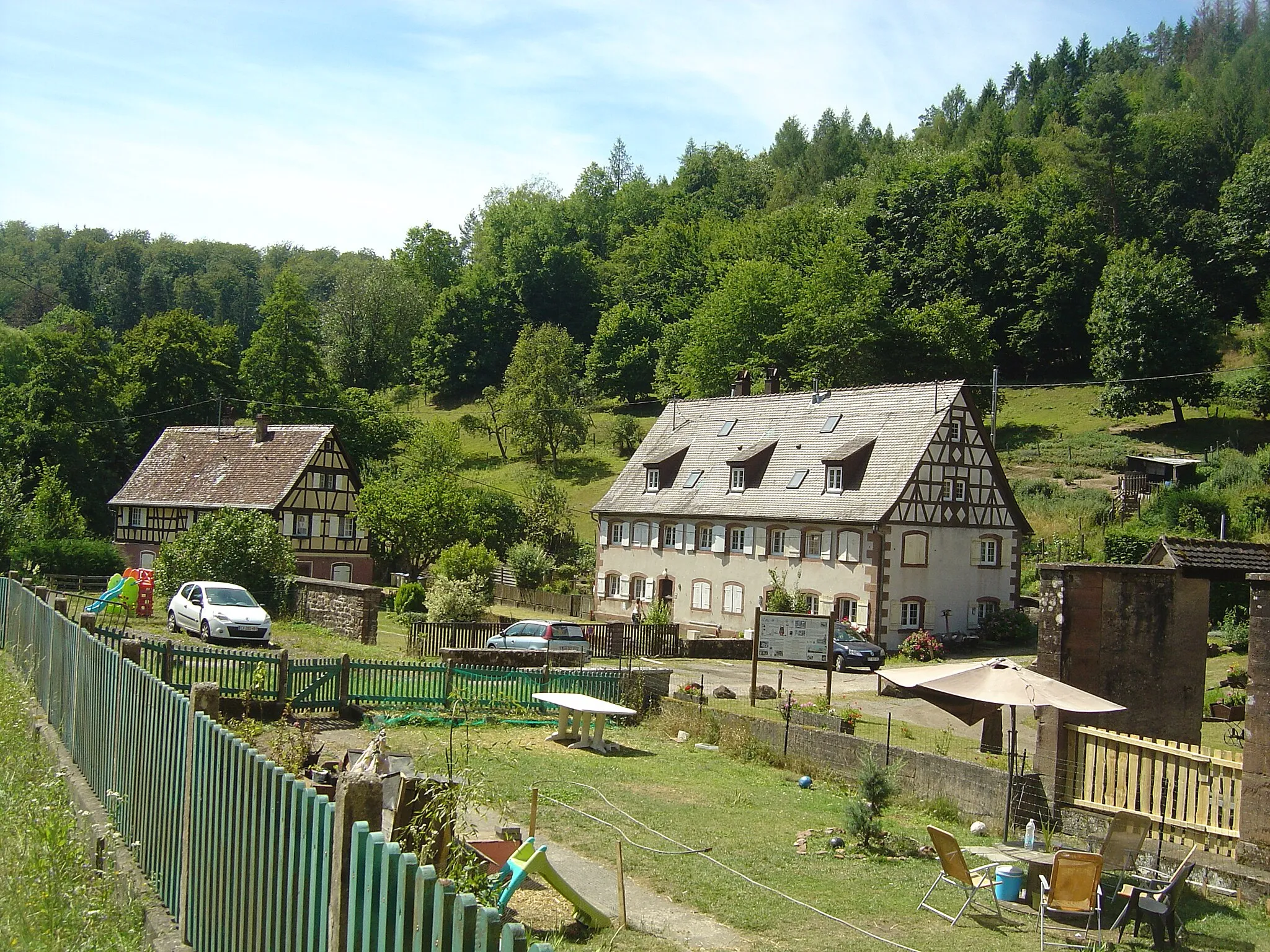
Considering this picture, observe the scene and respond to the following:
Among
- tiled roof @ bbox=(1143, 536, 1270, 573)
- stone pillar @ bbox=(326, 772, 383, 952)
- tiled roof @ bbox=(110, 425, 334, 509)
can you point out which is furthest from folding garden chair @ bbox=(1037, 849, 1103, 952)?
tiled roof @ bbox=(110, 425, 334, 509)

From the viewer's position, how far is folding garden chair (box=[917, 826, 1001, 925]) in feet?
36.8

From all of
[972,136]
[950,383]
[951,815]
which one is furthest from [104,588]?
[972,136]

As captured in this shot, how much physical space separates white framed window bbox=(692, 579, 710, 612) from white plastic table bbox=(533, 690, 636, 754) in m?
23.0

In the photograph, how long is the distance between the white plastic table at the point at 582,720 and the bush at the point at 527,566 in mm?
29827

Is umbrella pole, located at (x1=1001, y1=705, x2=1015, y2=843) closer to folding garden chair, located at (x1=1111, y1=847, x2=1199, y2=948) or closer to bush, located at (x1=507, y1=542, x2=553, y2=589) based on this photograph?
folding garden chair, located at (x1=1111, y1=847, x2=1199, y2=948)

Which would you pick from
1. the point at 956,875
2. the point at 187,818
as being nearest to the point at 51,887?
the point at 187,818

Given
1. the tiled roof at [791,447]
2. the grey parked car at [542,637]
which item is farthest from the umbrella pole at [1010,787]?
the tiled roof at [791,447]

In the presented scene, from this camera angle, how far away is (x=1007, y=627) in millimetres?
39656

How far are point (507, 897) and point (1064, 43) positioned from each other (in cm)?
15046

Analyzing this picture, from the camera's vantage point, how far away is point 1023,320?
263ft

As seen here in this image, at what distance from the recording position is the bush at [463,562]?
137 feet

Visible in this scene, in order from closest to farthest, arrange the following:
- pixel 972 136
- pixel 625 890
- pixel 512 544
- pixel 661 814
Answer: pixel 625 890, pixel 661 814, pixel 512 544, pixel 972 136

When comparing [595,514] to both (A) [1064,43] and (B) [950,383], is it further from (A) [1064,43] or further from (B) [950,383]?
(A) [1064,43]

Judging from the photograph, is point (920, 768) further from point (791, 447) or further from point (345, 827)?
point (791, 447)
